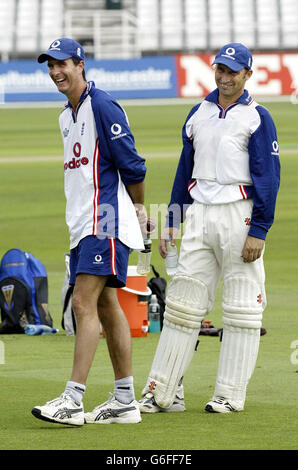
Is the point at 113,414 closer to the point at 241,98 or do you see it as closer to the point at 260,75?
the point at 241,98

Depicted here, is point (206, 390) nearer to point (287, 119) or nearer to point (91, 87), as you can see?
point (91, 87)

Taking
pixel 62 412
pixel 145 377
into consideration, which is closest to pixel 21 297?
pixel 145 377

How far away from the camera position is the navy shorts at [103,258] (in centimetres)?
589

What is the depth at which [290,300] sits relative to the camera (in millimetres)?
11031

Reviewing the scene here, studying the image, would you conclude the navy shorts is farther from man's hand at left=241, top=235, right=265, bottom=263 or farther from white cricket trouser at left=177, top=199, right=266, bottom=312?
man's hand at left=241, top=235, right=265, bottom=263

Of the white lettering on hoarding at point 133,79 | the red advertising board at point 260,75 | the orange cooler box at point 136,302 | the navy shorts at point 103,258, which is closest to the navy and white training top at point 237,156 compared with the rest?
the navy shorts at point 103,258

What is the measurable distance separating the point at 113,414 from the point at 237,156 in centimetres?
156

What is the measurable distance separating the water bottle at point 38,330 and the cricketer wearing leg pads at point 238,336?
10.8 ft

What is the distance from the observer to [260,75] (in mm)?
40438

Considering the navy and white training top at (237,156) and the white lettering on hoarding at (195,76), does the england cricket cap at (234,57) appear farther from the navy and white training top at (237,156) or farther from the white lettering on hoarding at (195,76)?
the white lettering on hoarding at (195,76)

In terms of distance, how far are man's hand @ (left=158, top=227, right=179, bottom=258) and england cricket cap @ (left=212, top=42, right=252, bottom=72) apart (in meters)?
1.04

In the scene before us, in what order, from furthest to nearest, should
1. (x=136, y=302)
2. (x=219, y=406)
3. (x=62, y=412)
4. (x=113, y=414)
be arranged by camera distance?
(x=136, y=302), (x=219, y=406), (x=113, y=414), (x=62, y=412)
